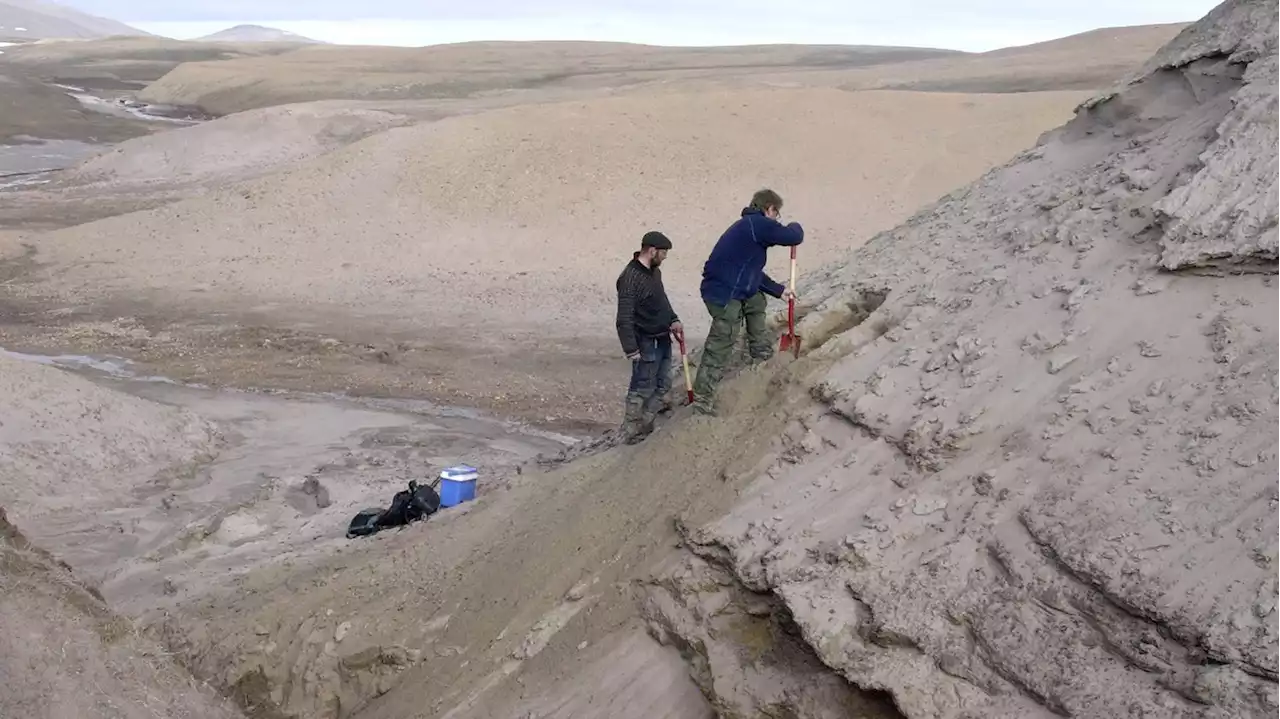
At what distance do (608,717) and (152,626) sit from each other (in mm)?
3581

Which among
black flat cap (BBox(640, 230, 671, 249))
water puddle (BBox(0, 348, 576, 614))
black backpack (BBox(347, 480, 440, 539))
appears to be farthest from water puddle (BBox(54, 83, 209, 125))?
black flat cap (BBox(640, 230, 671, 249))

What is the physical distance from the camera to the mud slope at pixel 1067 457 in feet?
14.0

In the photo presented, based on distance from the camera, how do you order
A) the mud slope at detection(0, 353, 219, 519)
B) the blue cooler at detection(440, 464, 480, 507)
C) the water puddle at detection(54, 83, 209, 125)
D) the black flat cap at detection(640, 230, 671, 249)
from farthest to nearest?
1. the water puddle at detection(54, 83, 209, 125)
2. the mud slope at detection(0, 353, 219, 519)
3. the blue cooler at detection(440, 464, 480, 507)
4. the black flat cap at detection(640, 230, 671, 249)

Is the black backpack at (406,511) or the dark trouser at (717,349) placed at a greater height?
the dark trouser at (717,349)

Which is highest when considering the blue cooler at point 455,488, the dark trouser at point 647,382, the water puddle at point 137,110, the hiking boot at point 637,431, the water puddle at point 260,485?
the dark trouser at point 647,382

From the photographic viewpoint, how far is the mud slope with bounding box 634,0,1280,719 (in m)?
4.28

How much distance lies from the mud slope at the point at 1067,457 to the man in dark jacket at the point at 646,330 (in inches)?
46.5

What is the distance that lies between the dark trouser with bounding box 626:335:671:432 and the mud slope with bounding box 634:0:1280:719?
138 cm

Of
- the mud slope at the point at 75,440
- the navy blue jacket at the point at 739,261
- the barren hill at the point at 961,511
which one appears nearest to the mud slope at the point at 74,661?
the barren hill at the point at 961,511

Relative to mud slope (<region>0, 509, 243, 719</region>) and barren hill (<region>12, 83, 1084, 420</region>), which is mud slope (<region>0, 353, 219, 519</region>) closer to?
mud slope (<region>0, 509, 243, 719</region>)

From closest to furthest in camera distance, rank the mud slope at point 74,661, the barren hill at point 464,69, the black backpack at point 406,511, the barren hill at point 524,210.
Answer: the mud slope at point 74,661, the black backpack at point 406,511, the barren hill at point 524,210, the barren hill at point 464,69

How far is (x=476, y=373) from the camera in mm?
14930

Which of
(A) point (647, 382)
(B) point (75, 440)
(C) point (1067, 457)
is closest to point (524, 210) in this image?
(B) point (75, 440)

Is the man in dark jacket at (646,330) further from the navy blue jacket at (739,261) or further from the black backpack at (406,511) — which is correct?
the black backpack at (406,511)
